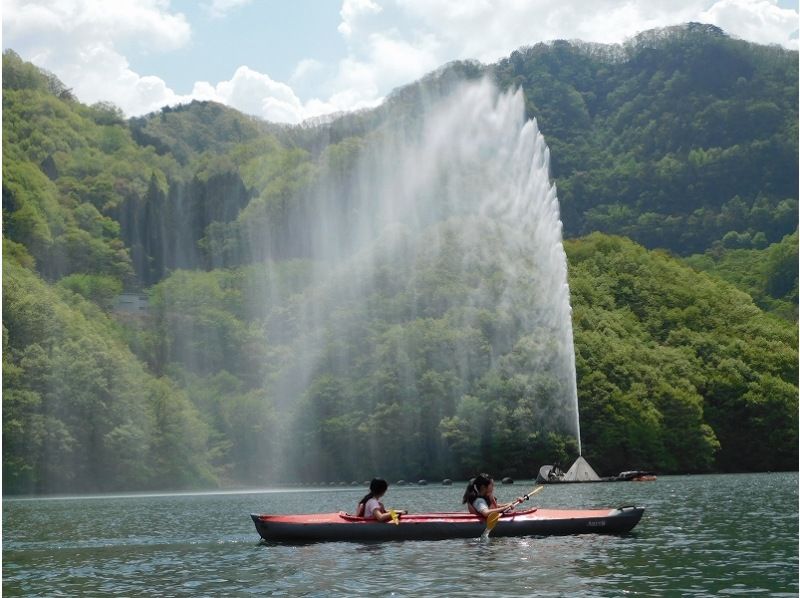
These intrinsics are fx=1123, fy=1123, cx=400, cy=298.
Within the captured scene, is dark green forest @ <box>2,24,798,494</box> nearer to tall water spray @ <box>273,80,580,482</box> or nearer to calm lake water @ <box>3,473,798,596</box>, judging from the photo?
tall water spray @ <box>273,80,580,482</box>

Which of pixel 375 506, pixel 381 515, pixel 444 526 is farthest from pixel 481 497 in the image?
pixel 375 506

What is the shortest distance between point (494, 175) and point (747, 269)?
213 feet

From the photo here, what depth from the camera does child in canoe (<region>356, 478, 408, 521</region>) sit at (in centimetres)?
3560

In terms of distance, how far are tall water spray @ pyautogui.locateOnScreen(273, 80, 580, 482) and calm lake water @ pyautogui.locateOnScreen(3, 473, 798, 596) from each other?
5138 cm

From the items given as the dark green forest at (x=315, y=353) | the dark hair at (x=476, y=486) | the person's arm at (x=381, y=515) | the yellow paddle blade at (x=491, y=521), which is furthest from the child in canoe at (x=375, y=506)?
the dark green forest at (x=315, y=353)

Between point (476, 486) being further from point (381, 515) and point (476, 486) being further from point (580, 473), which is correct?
point (580, 473)

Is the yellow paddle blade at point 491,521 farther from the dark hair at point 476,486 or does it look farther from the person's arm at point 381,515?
the person's arm at point 381,515

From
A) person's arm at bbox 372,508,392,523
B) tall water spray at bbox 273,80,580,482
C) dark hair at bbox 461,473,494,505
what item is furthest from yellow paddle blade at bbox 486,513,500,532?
tall water spray at bbox 273,80,580,482

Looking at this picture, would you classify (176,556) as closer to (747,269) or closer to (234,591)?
(234,591)

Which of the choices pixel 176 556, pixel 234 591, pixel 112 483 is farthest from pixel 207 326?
pixel 234 591

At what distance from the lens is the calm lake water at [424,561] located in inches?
990

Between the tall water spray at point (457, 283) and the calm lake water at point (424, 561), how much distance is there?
51.4 m

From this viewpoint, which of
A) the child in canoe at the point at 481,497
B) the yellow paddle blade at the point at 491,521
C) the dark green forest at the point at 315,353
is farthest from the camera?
the dark green forest at the point at 315,353

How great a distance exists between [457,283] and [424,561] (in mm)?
98535
